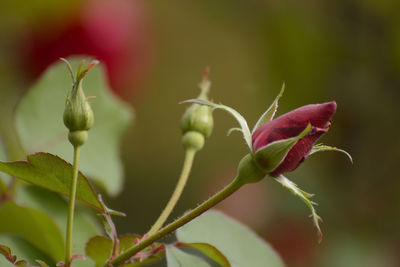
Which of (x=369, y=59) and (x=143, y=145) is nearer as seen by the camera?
(x=369, y=59)

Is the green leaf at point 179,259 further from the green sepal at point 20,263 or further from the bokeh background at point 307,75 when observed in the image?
the bokeh background at point 307,75

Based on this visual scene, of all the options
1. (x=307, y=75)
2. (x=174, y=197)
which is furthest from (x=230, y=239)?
(x=307, y=75)

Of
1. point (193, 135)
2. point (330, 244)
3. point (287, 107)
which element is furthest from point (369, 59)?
point (193, 135)

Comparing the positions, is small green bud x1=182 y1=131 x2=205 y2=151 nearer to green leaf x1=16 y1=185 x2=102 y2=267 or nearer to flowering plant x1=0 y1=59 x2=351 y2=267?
flowering plant x1=0 y1=59 x2=351 y2=267

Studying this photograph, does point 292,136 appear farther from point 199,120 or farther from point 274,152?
point 199,120

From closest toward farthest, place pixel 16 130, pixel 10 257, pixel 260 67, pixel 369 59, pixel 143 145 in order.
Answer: pixel 10 257 → pixel 16 130 → pixel 369 59 → pixel 260 67 → pixel 143 145

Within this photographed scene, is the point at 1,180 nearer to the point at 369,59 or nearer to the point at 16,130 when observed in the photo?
the point at 16,130

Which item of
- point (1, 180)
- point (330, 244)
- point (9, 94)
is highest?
point (1, 180)

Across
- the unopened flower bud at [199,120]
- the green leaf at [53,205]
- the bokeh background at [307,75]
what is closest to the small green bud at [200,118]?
the unopened flower bud at [199,120]
